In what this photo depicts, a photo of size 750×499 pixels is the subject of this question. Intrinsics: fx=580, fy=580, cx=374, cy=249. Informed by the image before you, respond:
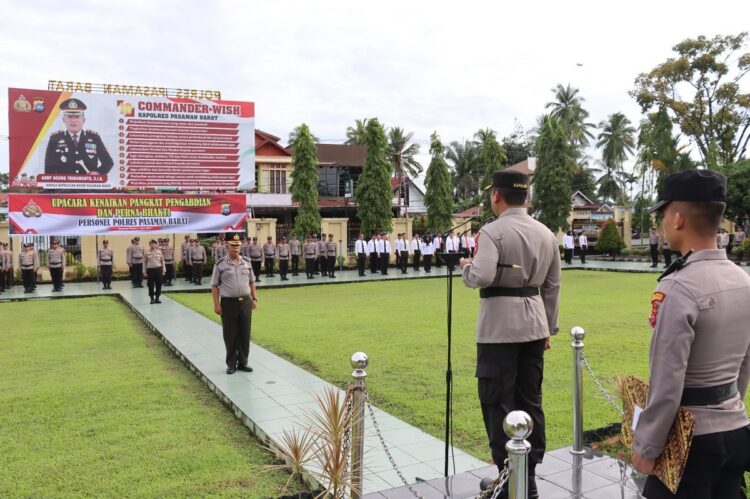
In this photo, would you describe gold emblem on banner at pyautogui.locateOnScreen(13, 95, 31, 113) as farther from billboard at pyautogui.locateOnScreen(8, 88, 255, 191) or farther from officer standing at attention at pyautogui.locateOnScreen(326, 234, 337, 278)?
officer standing at attention at pyautogui.locateOnScreen(326, 234, 337, 278)

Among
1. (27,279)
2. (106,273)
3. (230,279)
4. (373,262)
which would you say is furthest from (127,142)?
(230,279)

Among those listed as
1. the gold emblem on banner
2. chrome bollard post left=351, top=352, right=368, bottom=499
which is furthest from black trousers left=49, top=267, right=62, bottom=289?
chrome bollard post left=351, top=352, right=368, bottom=499

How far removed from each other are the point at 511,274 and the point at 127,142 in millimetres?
17289

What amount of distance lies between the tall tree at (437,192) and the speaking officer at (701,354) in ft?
94.3

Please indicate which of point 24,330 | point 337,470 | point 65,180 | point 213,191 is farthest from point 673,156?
point 337,470

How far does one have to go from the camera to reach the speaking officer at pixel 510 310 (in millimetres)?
3086

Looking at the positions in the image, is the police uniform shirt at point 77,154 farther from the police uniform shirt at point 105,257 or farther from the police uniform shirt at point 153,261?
the police uniform shirt at point 153,261

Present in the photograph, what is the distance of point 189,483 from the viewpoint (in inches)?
143

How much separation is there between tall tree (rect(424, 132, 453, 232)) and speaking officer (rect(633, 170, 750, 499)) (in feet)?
94.3

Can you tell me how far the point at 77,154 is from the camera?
57.1 ft

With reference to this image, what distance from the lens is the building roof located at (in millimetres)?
38688

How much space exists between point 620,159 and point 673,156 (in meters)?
22.6

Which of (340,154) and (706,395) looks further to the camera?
(340,154)

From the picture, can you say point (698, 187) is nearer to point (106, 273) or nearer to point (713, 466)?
point (713, 466)
